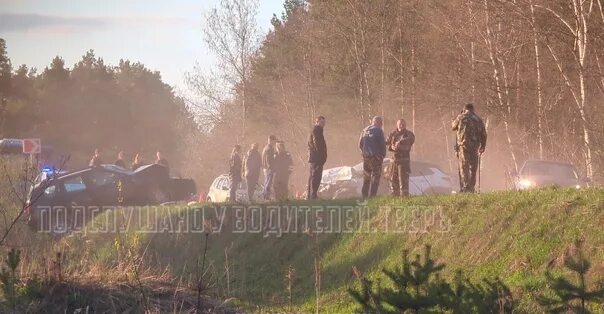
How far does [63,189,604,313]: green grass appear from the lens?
44.3ft

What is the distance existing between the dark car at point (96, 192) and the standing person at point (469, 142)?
437 inches

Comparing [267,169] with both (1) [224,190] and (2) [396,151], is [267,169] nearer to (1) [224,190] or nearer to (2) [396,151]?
(1) [224,190]

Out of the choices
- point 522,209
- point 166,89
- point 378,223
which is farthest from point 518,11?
point 166,89

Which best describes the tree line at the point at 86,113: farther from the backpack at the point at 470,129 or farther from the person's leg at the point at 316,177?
the backpack at the point at 470,129

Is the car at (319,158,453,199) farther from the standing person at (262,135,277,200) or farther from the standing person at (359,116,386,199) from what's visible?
the standing person at (359,116,386,199)

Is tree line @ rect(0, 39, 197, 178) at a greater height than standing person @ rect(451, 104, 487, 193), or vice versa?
tree line @ rect(0, 39, 197, 178)

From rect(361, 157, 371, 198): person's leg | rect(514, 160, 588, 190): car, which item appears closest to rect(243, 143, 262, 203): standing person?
rect(514, 160, 588, 190): car

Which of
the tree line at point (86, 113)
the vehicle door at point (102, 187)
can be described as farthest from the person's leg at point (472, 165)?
the tree line at point (86, 113)

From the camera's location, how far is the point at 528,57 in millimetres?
33938

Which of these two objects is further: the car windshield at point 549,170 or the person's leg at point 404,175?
the car windshield at point 549,170

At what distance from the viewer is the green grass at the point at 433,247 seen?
13500mm

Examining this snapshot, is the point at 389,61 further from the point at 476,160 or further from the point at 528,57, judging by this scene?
the point at 476,160

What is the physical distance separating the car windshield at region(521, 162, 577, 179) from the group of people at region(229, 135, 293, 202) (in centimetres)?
614

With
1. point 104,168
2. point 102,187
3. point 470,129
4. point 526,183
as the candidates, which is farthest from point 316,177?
point 104,168
